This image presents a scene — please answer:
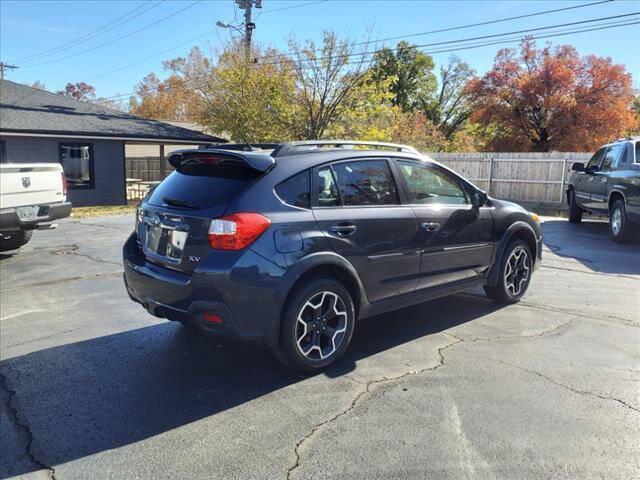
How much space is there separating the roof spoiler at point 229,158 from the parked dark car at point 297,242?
1cm

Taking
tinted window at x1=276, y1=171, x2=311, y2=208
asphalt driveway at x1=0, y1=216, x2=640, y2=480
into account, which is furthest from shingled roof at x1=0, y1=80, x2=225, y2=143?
tinted window at x1=276, y1=171, x2=311, y2=208

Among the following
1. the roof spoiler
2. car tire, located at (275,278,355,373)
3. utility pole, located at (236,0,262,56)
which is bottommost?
car tire, located at (275,278,355,373)

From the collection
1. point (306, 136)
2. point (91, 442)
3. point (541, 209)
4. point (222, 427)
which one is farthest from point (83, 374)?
point (306, 136)

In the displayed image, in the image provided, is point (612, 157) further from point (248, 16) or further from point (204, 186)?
point (248, 16)

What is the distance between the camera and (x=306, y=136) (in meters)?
25.3

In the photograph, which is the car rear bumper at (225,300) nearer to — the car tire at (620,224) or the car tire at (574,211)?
the car tire at (620,224)

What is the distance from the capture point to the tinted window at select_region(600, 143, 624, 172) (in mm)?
10445

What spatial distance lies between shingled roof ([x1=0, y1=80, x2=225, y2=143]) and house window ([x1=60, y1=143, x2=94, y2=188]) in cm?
82

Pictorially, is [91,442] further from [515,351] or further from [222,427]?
[515,351]

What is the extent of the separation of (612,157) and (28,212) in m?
10.9

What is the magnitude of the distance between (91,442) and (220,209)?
1.65 m

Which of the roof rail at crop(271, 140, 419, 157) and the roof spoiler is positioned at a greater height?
the roof rail at crop(271, 140, 419, 157)

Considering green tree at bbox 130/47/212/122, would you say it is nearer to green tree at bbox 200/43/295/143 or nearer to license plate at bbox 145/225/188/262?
green tree at bbox 200/43/295/143

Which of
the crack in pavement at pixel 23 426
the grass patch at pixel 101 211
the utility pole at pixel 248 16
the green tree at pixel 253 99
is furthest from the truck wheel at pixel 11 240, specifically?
the utility pole at pixel 248 16
